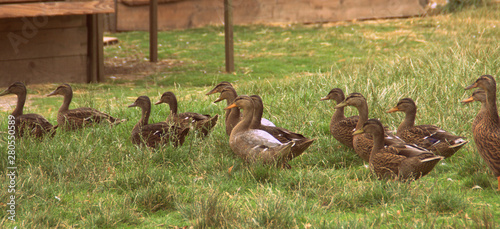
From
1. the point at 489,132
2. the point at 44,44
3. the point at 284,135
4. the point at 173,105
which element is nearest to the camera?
the point at 489,132

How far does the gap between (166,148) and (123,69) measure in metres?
6.25

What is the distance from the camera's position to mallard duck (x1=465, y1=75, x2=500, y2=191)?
434 cm

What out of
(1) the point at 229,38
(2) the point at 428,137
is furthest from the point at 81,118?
(1) the point at 229,38

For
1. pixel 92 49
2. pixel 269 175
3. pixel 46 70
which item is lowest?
pixel 269 175

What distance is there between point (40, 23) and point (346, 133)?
6290mm

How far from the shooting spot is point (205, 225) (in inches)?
148

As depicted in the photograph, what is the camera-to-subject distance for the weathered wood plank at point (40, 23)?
9297 mm

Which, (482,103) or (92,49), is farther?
(92,49)

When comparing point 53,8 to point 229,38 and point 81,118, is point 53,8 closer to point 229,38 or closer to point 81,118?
point 229,38

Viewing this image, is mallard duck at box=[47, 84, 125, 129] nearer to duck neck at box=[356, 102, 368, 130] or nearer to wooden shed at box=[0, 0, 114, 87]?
duck neck at box=[356, 102, 368, 130]

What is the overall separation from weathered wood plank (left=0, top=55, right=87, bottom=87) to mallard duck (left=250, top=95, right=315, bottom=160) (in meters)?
5.61

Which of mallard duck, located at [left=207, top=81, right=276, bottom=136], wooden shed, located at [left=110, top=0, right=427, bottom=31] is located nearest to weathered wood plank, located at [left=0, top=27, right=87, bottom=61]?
mallard duck, located at [left=207, top=81, right=276, bottom=136]

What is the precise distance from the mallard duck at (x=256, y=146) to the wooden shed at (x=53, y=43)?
496cm

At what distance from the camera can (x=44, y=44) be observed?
9773 millimetres
